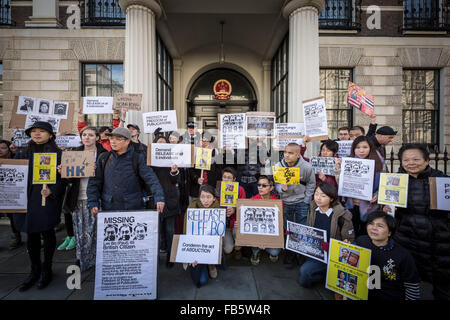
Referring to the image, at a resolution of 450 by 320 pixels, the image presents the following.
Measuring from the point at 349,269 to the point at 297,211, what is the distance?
1.32 meters

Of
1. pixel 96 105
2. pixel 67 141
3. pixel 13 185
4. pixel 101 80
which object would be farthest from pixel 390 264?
pixel 101 80

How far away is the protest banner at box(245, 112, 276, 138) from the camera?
445cm

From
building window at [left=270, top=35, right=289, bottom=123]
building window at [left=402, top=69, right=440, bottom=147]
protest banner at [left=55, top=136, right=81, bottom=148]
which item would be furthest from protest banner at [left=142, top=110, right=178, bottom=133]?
building window at [left=402, top=69, right=440, bottom=147]

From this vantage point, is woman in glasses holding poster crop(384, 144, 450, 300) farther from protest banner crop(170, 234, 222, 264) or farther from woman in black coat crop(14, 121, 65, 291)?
woman in black coat crop(14, 121, 65, 291)

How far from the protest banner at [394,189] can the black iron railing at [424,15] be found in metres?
8.81

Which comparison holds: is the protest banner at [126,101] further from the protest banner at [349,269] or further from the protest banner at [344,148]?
the protest banner at [349,269]

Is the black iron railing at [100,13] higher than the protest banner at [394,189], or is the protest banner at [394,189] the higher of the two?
the black iron railing at [100,13]

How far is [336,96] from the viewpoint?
823cm

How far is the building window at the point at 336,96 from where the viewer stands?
8211 mm

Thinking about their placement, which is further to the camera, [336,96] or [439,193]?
[336,96]

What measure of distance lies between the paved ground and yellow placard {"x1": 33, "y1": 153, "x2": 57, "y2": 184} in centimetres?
139

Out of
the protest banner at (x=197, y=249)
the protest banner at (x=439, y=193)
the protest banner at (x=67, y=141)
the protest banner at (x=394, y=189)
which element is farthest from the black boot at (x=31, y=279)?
the protest banner at (x=439, y=193)

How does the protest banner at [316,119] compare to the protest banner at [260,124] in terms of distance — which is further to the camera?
the protest banner at [260,124]

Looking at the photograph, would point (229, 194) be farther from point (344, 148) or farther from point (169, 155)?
point (344, 148)
